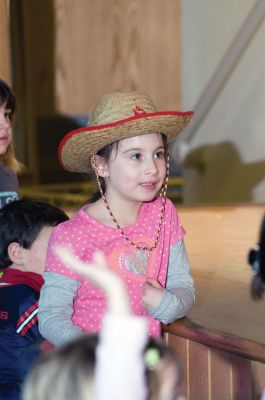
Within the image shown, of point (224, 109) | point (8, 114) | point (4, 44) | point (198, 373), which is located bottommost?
point (198, 373)

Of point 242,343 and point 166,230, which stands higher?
point 166,230

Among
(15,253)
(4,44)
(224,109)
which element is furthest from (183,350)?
(224,109)

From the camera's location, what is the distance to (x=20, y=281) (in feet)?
6.18

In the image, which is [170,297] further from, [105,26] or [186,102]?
[105,26]

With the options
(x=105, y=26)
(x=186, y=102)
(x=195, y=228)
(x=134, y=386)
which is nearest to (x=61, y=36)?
(x=105, y=26)

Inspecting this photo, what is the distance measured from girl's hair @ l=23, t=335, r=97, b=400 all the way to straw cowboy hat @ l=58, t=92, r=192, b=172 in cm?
73

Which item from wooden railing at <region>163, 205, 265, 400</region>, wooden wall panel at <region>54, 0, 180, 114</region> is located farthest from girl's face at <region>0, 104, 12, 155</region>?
wooden wall panel at <region>54, 0, 180, 114</region>

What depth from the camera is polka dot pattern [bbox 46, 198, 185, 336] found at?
168 cm

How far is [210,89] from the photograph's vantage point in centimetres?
414

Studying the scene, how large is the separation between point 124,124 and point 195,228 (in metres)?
1.91

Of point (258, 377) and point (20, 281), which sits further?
point (20, 281)

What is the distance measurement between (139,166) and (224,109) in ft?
9.41

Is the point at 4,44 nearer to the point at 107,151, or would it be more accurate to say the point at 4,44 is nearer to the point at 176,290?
the point at 107,151

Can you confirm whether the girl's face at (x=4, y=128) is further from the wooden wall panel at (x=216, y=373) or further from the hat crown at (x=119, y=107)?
the wooden wall panel at (x=216, y=373)
